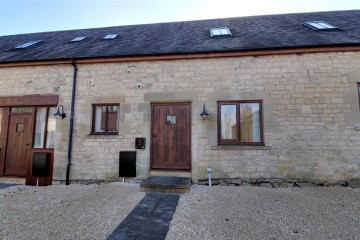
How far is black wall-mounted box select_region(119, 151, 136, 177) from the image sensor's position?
5.99m

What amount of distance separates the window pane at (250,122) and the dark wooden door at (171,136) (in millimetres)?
1599

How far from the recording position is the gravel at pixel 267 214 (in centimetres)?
310

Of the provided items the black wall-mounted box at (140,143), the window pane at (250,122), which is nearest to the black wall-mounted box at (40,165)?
the black wall-mounted box at (140,143)

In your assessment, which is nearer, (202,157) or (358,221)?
(358,221)

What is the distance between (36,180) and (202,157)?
530 cm

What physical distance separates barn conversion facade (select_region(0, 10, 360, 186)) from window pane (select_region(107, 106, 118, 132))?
0.03 meters

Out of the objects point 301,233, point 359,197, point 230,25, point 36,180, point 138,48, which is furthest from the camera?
point 230,25

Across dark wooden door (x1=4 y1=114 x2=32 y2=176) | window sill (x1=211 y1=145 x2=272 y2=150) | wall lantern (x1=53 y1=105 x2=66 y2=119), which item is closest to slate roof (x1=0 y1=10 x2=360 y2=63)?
wall lantern (x1=53 y1=105 x2=66 y2=119)

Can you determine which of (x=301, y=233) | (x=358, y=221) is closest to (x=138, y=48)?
(x=301, y=233)

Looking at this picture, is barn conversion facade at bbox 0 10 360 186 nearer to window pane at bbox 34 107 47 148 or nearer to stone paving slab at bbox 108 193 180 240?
window pane at bbox 34 107 47 148

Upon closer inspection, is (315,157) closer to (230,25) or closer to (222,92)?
(222,92)

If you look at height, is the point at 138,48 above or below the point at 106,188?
above

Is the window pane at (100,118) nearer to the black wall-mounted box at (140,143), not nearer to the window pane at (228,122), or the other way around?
the black wall-mounted box at (140,143)

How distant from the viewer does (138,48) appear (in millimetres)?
6941
